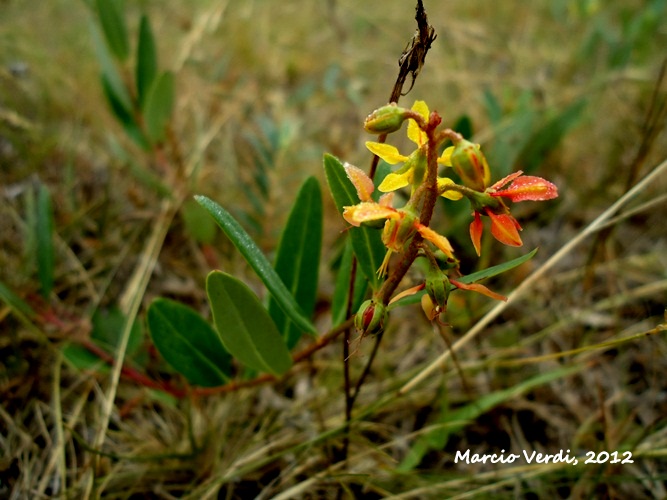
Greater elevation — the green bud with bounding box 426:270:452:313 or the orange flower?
the orange flower

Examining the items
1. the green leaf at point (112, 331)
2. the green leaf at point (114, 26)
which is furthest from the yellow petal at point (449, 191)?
the green leaf at point (114, 26)

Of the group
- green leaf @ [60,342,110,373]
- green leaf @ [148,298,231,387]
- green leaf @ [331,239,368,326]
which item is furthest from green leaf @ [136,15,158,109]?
green leaf @ [331,239,368,326]

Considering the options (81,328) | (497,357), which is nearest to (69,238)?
(81,328)

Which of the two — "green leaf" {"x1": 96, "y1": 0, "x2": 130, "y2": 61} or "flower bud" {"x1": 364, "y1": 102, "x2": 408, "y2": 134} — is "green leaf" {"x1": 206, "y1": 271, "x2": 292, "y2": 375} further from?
"green leaf" {"x1": 96, "y1": 0, "x2": 130, "y2": 61}

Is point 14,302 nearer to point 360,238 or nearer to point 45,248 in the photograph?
point 45,248

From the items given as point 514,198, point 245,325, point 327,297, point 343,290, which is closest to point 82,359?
point 245,325

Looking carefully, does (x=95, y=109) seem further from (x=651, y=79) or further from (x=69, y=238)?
(x=651, y=79)
